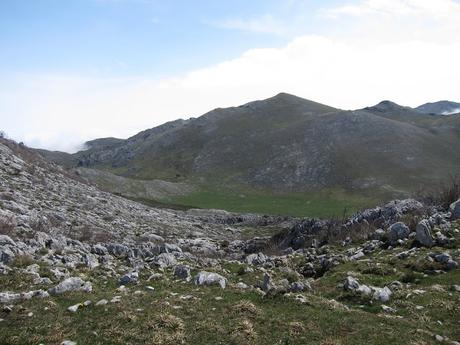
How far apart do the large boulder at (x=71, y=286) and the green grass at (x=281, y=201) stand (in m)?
78.3

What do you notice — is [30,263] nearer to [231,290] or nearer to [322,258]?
[231,290]

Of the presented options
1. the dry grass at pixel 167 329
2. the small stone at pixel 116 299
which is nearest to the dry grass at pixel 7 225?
the small stone at pixel 116 299

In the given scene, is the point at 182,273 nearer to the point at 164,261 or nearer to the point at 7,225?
the point at 164,261

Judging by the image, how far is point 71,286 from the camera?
58.6ft

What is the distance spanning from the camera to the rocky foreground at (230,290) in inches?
571

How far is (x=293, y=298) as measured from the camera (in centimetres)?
1756

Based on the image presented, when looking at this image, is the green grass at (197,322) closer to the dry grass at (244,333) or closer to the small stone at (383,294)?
the dry grass at (244,333)

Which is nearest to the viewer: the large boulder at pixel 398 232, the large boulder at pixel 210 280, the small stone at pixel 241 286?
the small stone at pixel 241 286

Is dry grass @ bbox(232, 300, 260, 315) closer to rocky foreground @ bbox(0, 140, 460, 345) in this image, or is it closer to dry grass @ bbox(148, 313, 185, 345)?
rocky foreground @ bbox(0, 140, 460, 345)

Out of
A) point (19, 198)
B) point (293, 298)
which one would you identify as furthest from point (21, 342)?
point (19, 198)

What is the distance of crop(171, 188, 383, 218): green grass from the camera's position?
101 m

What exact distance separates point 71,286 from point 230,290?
6.54 meters

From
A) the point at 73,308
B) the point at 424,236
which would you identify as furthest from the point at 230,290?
the point at 424,236

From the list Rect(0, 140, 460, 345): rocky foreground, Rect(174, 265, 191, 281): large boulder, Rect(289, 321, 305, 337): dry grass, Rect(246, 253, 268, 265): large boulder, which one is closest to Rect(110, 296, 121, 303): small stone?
Rect(0, 140, 460, 345): rocky foreground
